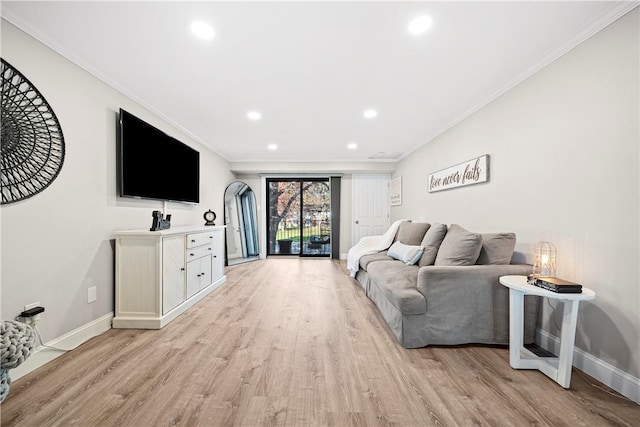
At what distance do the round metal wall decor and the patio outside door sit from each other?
15.8 feet

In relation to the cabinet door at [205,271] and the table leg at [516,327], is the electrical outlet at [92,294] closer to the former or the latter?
the cabinet door at [205,271]

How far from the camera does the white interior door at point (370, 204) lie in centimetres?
638

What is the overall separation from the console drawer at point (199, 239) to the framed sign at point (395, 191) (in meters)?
3.93

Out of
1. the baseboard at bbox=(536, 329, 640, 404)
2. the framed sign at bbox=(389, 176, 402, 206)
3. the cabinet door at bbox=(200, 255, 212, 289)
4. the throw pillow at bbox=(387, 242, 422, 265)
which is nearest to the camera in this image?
the baseboard at bbox=(536, 329, 640, 404)

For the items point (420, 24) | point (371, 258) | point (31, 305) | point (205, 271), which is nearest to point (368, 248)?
point (371, 258)

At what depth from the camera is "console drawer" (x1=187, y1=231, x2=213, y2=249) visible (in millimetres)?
3016

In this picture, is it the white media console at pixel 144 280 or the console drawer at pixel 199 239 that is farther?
the console drawer at pixel 199 239

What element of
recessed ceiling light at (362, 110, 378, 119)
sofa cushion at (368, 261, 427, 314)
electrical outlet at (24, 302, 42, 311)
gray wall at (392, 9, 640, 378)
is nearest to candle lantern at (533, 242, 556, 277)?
gray wall at (392, 9, 640, 378)

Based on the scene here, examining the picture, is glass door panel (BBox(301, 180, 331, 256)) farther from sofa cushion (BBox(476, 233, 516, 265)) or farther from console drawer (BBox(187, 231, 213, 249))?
sofa cushion (BBox(476, 233, 516, 265))

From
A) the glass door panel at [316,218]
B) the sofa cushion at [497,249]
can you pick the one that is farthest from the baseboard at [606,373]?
the glass door panel at [316,218]

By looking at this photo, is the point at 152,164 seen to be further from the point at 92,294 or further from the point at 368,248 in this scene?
the point at 368,248

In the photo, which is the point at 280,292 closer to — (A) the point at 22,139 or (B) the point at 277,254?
(A) the point at 22,139

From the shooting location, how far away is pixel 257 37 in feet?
5.96

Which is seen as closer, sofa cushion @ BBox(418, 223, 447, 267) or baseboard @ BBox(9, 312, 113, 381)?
baseboard @ BBox(9, 312, 113, 381)
